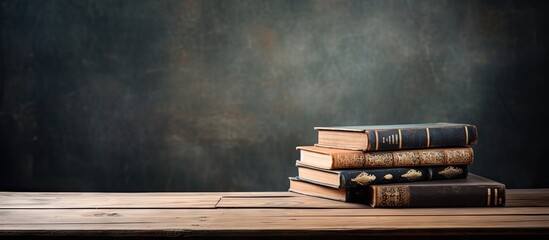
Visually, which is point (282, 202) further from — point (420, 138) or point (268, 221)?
point (420, 138)

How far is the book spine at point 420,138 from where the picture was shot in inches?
58.4

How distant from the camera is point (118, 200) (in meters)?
1.56

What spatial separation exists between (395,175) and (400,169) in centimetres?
3

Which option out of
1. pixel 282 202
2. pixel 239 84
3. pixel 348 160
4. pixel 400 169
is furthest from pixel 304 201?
pixel 239 84

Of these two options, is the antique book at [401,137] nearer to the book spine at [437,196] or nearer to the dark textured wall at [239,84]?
the book spine at [437,196]

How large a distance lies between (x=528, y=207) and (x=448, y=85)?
99 centimetres

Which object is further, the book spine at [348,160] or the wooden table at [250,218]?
the book spine at [348,160]

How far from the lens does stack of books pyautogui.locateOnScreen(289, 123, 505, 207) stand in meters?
1.43

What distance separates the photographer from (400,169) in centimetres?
149

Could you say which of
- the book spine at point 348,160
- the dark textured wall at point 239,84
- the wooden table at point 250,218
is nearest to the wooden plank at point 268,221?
the wooden table at point 250,218

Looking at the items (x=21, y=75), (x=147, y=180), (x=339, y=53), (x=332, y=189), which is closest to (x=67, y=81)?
(x=21, y=75)

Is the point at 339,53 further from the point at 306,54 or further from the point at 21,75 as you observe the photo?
the point at 21,75

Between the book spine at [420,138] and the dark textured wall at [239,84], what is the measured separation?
789 millimetres

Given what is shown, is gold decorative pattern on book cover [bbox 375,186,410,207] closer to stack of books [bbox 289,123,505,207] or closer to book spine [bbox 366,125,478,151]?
stack of books [bbox 289,123,505,207]
